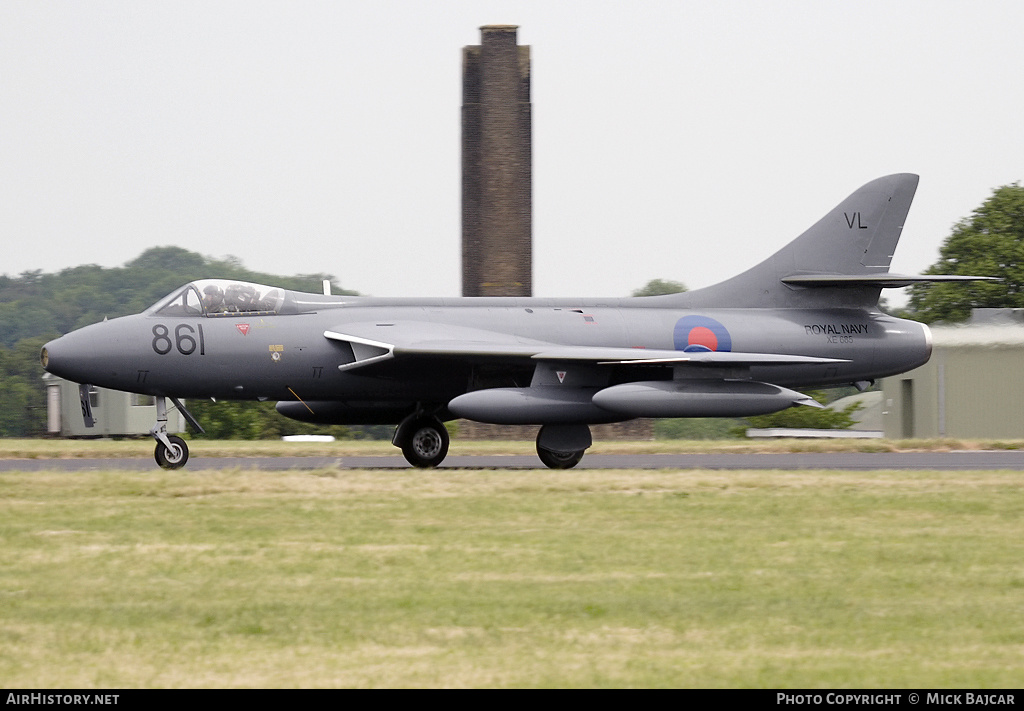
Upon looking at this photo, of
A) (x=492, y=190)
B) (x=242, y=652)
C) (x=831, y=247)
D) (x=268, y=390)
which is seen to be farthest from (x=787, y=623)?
(x=492, y=190)

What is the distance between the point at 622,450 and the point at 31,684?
18792 millimetres

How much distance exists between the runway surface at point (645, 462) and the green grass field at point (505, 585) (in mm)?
4713

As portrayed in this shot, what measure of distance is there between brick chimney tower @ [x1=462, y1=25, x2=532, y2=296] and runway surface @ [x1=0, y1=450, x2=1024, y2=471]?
62.2 ft

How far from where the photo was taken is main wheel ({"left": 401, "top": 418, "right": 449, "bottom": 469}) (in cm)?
1831

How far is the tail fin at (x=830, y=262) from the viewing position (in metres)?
20.8

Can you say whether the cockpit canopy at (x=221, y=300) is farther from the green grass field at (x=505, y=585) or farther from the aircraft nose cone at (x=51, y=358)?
the green grass field at (x=505, y=585)

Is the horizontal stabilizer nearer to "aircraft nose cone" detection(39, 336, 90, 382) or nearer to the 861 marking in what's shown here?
the 861 marking

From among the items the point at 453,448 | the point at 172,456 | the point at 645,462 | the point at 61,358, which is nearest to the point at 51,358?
the point at 61,358

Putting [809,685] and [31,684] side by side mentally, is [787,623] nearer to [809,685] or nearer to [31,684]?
[809,685]

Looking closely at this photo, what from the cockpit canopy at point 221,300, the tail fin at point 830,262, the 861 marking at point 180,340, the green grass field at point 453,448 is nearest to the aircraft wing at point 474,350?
the cockpit canopy at point 221,300

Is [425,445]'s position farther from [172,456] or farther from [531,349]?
[172,456]

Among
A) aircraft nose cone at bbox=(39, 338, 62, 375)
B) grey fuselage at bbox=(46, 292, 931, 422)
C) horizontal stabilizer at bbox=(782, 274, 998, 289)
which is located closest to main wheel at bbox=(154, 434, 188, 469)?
grey fuselage at bbox=(46, 292, 931, 422)

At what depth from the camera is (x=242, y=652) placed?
638 cm

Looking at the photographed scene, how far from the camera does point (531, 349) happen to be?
17.6 metres
